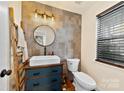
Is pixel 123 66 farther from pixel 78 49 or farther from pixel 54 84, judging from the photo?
pixel 78 49

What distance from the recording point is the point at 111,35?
198 centimetres

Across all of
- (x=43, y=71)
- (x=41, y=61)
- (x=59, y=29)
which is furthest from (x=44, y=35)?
(x=43, y=71)

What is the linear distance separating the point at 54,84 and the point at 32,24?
1497 mm

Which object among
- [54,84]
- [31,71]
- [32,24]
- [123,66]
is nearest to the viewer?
[123,66]

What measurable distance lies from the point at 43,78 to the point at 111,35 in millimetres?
1525

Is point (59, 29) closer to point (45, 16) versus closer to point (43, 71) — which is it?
point (45, 16)

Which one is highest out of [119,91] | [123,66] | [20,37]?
[20,37]

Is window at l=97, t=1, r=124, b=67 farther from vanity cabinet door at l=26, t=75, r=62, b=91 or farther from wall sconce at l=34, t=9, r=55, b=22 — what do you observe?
wall sconce at l=34, t=9, r=55, b=22

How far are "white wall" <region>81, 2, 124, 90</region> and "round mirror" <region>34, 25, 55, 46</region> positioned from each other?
891mm

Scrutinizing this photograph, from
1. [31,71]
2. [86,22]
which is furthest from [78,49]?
[31,71]

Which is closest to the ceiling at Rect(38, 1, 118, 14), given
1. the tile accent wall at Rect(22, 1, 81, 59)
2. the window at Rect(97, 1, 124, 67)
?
the tile accent wall at Rect(22, 1, 81, 59)

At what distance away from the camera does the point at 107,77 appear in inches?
76.1

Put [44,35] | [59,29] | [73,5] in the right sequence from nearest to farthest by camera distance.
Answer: [73,5], [44,35], [59,29]

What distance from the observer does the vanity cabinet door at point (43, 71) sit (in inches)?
80.7
